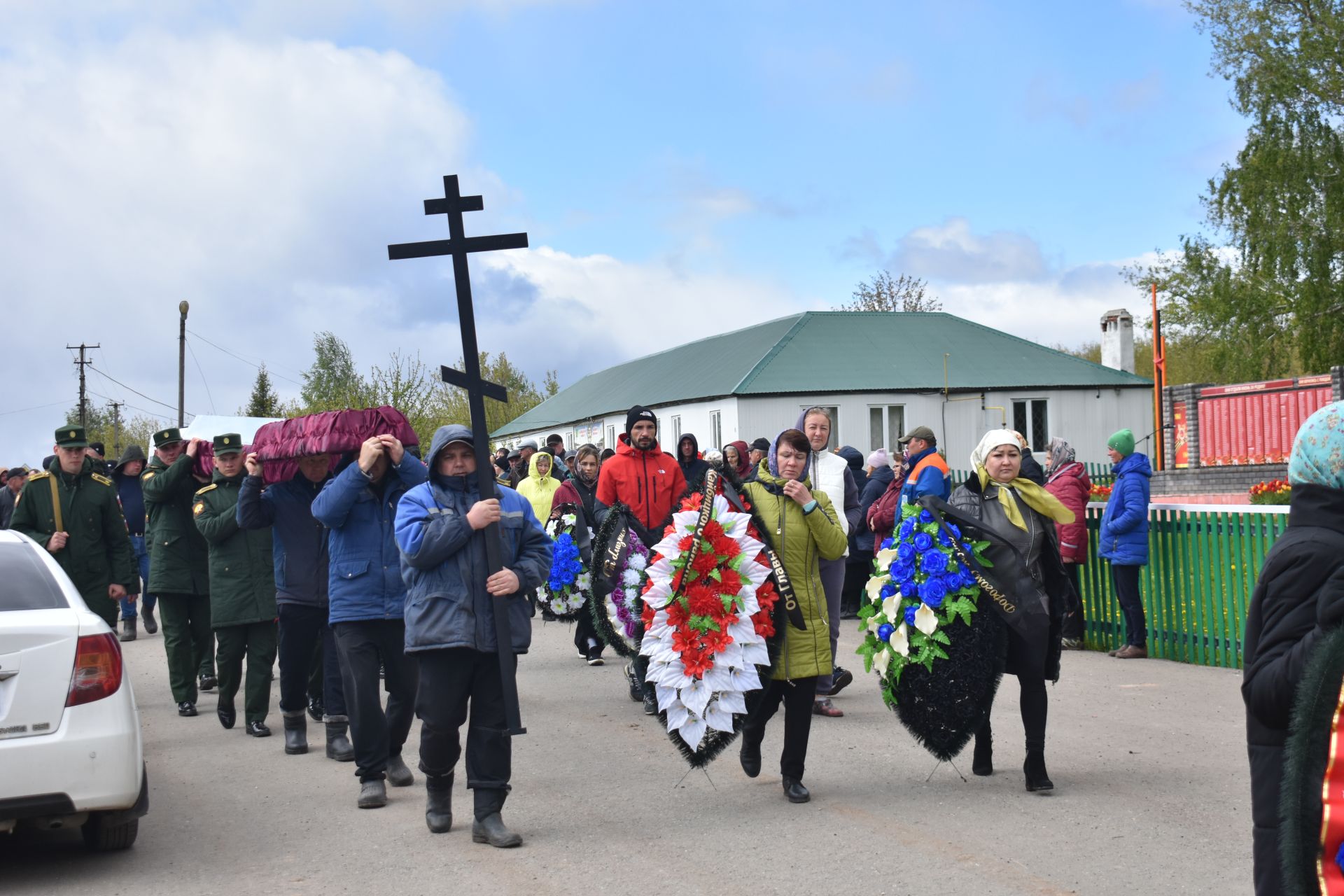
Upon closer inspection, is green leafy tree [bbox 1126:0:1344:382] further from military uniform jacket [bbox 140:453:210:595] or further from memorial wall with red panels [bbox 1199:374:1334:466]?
military uniform jacket [bbox 140:453:210:595]

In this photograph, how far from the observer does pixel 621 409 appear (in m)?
54.8

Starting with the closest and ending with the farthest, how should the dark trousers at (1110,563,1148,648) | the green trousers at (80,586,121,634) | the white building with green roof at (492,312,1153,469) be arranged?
the green trousers at (80,586,121,634) < the dark trousers at (1110,563,1148,648) < the white building with green roof at (492,312,1153,469)

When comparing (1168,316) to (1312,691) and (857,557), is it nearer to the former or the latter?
(857,557)

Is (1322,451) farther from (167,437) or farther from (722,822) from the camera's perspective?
(167,437)

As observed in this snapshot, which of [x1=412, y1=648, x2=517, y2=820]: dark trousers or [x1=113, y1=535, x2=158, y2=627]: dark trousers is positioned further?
[x1=113, y1=535, x2=158, y2=627]: dark trousers

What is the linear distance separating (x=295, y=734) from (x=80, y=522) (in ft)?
9.35

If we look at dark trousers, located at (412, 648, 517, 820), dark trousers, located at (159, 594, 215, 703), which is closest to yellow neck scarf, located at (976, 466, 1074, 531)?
dark trousers, located at (412, 648, 517, 820)

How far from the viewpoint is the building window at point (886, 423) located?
4612cm

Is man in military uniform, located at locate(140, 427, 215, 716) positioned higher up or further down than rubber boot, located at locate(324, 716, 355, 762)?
higher up

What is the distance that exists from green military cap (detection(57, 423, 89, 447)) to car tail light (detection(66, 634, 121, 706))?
4.59 metres

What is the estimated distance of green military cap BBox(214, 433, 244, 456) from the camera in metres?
9.27

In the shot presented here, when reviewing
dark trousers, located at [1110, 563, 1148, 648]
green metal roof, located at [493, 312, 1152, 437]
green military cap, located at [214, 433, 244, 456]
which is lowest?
dark trousers, located at [1110, 563, 1148, 648]

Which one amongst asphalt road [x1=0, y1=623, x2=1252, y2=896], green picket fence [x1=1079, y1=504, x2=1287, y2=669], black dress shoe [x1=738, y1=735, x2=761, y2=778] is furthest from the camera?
green picket fence [x1=1079, y1=504, x2=1287, y2=669]

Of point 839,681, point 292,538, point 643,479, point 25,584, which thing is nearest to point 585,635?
point 643,479
